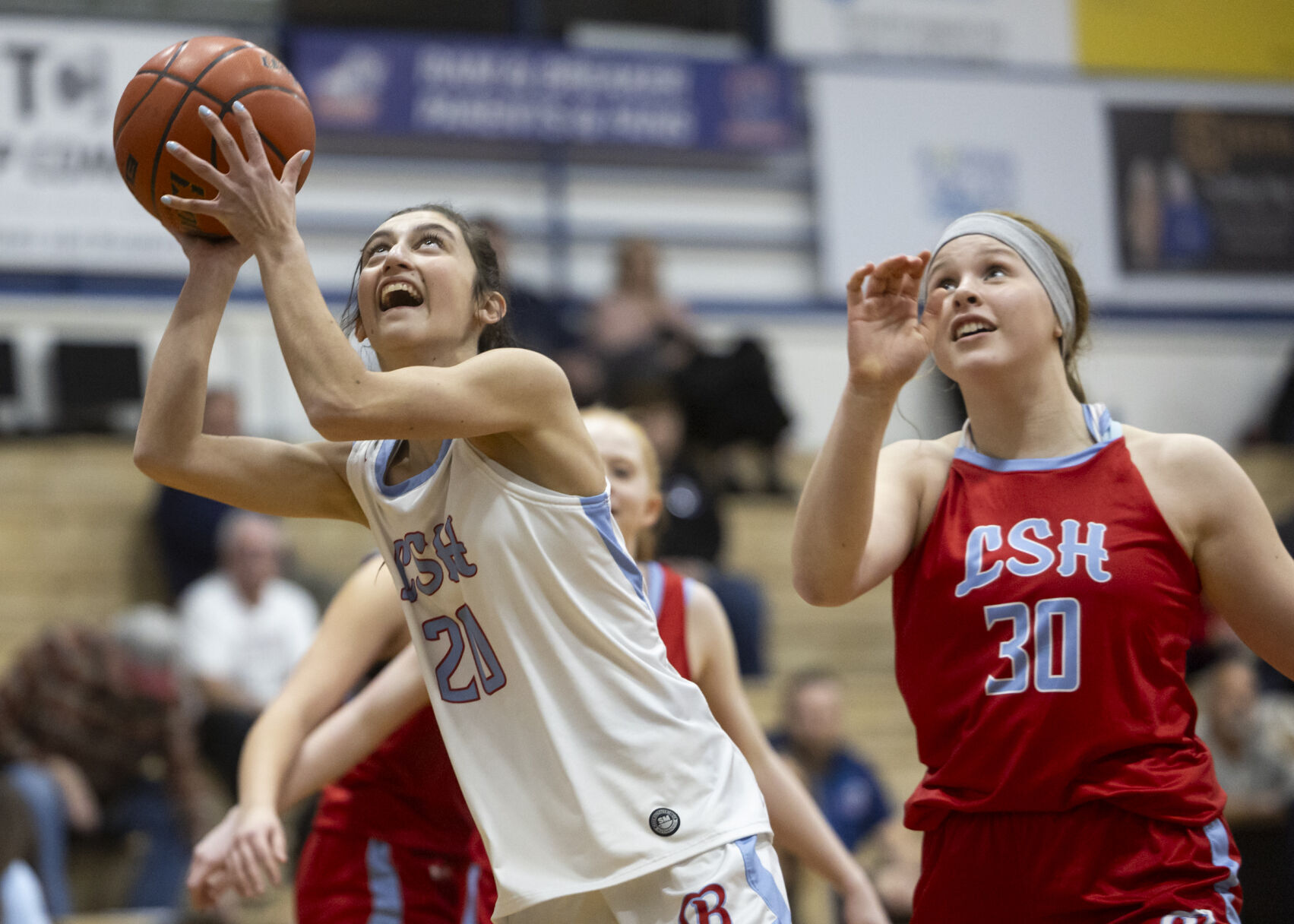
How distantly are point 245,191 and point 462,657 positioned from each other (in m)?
0.86

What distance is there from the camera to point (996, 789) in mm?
2707

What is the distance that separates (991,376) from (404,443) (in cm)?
111

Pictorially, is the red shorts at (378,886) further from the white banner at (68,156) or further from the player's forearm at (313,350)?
the white banner at (68,156)

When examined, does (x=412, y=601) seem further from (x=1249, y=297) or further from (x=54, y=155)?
(x=1249, y=297)

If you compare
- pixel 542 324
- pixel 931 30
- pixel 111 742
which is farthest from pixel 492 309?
pixel 931 30

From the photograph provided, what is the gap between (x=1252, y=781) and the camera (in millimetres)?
7719

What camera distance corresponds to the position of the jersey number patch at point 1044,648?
8.86 feet

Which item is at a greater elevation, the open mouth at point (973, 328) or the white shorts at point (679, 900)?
the open mouth at point (973, 328)

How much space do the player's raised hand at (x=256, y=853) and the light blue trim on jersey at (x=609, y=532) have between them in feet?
3.33

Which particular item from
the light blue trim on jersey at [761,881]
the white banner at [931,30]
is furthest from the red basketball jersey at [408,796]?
the white banner at [931,30]

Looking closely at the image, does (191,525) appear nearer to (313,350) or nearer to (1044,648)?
(313,350)

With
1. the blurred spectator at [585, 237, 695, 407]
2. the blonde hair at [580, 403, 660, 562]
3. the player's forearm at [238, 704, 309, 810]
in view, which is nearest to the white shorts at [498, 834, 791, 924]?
the player's forearm at [238, 704, 309, 810]

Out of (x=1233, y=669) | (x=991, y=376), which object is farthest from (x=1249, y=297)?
(x=991, y=376)

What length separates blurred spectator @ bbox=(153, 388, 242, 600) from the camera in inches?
320
